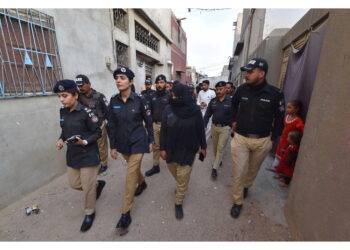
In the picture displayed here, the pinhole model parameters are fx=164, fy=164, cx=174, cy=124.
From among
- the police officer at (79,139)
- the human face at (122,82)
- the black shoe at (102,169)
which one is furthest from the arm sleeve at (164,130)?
the black shoe at (102,169)

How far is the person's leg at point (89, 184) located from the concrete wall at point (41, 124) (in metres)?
1.44

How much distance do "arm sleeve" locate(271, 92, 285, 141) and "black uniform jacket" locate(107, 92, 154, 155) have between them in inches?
67.3

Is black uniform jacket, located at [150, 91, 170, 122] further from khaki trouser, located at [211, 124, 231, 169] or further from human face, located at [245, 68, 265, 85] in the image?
human face, located at [245, 68, 265, 85]

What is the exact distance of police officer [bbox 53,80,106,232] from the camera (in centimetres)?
190

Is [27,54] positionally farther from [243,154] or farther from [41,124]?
[243,154]

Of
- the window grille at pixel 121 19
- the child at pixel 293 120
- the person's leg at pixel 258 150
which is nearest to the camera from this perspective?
the person's leg at pixel 258 150

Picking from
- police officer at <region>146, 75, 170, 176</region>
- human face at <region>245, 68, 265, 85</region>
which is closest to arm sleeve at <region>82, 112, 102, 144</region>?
police officer at <region>146, 75, 170, 176</region>

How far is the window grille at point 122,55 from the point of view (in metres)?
6.04

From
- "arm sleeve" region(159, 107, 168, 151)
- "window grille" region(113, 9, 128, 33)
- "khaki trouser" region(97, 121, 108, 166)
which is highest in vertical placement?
"window grille" region(113, 9, 128, 33)

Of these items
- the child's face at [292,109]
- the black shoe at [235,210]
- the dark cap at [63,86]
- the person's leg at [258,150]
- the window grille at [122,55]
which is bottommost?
the black shoe at [235,210]

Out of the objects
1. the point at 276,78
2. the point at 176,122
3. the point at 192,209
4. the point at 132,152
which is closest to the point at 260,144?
the point at 176,122

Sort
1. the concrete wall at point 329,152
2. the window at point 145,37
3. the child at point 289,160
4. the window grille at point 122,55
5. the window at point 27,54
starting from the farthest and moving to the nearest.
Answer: the window at point 145,37, the window grille at point 122,55, the child at point 289,160, the window at point 27,54, the concrete wall at point 329,152

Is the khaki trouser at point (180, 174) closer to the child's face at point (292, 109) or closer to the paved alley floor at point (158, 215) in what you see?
the paved alley floor at point (158, 215)

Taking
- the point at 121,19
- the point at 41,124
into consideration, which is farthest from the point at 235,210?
the point at 121,19
